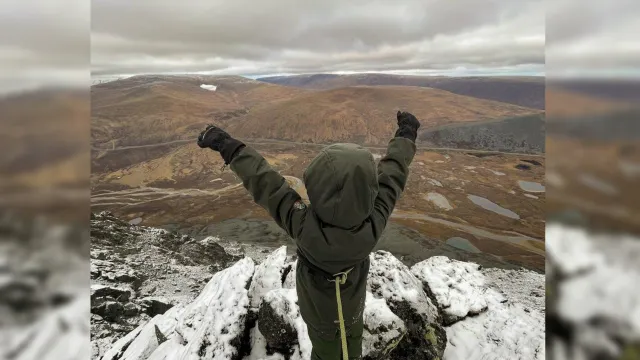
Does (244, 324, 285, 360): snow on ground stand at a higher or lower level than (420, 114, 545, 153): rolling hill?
lower

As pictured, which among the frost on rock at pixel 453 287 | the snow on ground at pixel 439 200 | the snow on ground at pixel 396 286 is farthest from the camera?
the snow on ground at pixel 439 200

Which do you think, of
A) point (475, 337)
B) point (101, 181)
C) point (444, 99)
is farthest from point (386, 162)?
point (444, 99)

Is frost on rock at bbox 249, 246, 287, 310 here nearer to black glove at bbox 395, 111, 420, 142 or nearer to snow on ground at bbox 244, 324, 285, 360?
snow on ground at bbox 244, 324, 285, 360

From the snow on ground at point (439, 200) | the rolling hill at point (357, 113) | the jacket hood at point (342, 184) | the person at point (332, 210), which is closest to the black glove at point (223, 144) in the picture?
the person at point (332, 210)

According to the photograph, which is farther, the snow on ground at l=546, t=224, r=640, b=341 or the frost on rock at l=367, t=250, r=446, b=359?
the frost on rock at l=367, t=250, r=446, b=359

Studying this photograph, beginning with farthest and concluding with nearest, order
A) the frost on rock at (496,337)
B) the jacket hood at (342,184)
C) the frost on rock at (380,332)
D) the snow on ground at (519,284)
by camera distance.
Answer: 1. the snow on ground at (519,284)
2. the frost on rock at (496,337)
3. the frost on rock at (380,332)
4. the jacket hood at (342,184)

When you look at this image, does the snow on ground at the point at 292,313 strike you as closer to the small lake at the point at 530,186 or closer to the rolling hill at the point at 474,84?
the small lake at the point at 530,186

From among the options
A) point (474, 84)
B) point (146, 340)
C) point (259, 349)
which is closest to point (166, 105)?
point (146, 340)

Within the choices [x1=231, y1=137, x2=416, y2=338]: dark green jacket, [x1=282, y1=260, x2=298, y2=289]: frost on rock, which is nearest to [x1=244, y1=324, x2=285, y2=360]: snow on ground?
[x1=282, y1=260, x2=298, y2=289]: frost on rock
